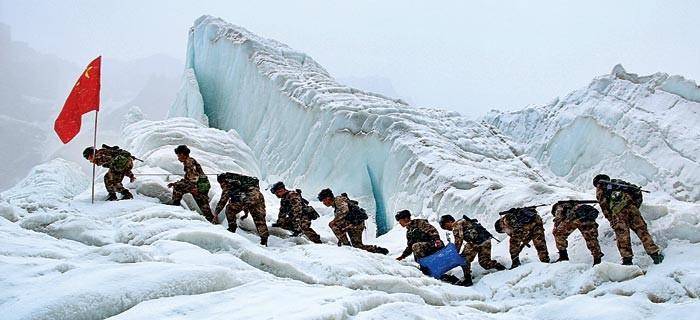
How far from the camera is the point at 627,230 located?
7.33 meters

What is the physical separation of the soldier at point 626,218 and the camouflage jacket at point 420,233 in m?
2.75

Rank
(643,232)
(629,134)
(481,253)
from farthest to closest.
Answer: (629,134), (481,253), (643,232)

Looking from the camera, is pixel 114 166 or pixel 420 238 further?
pixel 114 166

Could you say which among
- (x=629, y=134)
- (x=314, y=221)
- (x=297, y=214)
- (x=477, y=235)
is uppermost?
(x=629, y=134)

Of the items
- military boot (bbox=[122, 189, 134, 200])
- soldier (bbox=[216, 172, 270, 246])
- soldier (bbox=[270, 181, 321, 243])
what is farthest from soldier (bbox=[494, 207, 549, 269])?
military boot (bbox=[122, 189, 134, 200])

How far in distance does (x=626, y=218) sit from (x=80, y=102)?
9268 mm

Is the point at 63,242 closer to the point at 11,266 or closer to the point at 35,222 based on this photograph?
the point at 35,222

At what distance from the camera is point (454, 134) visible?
1848cm

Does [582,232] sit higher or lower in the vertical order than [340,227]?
higher

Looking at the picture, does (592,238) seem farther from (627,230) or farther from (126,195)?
(126,195)

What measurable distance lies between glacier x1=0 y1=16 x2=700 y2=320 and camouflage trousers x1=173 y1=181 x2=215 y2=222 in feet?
1.94

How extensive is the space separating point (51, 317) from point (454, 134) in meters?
15.5

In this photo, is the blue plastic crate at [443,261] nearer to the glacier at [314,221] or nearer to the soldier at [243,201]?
the glacier at [314,221]

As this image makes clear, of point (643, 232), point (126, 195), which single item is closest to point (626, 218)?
point (643, 232)
